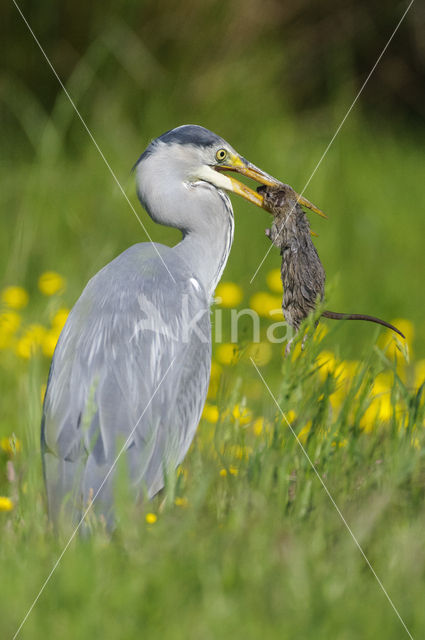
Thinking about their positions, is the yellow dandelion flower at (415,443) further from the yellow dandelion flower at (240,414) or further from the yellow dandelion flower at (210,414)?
the yellow dandelion flower at (210,414)

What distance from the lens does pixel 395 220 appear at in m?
5.86

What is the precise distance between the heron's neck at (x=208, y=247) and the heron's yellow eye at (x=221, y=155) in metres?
0.13

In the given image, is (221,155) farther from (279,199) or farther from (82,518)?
(82,518)

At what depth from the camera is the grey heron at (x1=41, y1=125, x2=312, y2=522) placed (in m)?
2.37

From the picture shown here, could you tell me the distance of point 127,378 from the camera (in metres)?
2.46

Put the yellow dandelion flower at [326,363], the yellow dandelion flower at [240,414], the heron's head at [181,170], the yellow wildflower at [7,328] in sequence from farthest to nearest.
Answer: the yellow wildflower at [7,328] → the heron's head at [181,170] → the yellow dandelion flower at [240,414] → the yellow dandelion flower at [326,363]

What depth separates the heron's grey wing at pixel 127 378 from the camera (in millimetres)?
2359

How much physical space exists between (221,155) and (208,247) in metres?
0.31

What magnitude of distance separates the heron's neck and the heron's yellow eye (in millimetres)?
133

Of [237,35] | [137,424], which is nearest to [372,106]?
[237,35]

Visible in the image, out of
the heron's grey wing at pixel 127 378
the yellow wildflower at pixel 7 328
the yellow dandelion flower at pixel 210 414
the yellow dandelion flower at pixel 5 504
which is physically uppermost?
the heron's grey wing at pixel 127 378

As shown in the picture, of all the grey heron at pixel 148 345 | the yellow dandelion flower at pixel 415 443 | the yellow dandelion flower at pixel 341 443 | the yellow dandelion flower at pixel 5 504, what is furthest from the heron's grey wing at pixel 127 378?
the yellow dandelion flower at pixel 415 443

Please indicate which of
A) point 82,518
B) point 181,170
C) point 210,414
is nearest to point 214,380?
point 210,414

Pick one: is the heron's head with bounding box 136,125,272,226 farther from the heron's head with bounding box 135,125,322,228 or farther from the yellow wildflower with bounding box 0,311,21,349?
the yellow wildflower with bounding box 0,311,21,349
